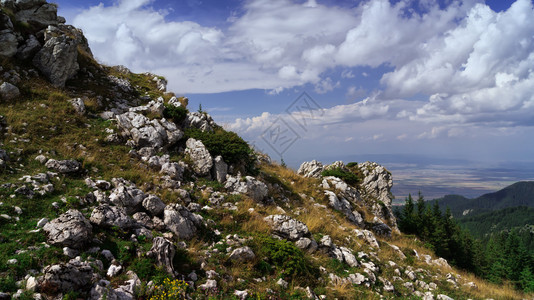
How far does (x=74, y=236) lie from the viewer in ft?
22.7

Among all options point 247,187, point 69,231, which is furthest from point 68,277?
point 247,187

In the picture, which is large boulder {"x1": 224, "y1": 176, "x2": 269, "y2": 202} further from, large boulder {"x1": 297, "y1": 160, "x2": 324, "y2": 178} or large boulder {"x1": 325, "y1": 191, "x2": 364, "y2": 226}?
large boulder {"x1": 297, "y1": 160, "x2": 324, "y2": 178}

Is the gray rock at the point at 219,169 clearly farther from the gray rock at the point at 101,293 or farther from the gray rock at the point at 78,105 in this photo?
the gray rock at the point at 101,293

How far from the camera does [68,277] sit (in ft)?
19.2

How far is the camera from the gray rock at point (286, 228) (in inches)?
473

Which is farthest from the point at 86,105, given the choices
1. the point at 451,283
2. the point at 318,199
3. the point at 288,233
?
the point at 451,283

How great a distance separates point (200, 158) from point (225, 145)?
1.98 meters

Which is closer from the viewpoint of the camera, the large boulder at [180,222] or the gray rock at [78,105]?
the large boulder at [180,222]

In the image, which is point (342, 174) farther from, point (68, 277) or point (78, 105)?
point (68, 277)

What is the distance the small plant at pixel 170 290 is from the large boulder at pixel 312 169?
73.1 feet

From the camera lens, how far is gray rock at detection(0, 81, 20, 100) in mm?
14241

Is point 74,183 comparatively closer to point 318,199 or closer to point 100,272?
point 100,272

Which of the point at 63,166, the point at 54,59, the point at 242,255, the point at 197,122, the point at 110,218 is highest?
the point at 54,59

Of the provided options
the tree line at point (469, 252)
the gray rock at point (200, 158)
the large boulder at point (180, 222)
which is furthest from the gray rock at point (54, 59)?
the tree line at point (469, 252)
